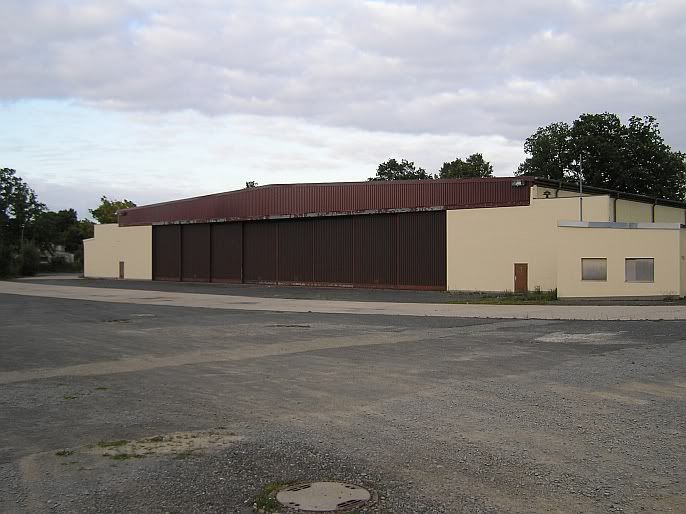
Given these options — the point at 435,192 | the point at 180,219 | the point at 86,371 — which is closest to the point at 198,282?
the point at 180,219

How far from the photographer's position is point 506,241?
34.9 meters

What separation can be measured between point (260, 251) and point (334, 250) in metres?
7.90

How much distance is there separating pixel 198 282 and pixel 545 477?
4989cm

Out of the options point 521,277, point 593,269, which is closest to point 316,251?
point 521,277

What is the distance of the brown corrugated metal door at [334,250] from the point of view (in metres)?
42.3

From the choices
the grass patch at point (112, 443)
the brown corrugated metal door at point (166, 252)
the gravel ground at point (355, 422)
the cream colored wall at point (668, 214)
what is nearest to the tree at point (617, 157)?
the cream colored wall at point (668, 214)

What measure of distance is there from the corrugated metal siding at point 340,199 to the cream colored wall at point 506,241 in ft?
2.47

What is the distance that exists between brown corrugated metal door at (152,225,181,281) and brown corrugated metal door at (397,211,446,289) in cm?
2414

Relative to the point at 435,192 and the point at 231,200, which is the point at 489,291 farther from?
the point at 231,200

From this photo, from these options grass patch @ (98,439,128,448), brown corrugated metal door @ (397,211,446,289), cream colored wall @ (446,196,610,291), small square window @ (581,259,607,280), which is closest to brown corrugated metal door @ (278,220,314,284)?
brown corrugated metal door @ (397,211,446,289)

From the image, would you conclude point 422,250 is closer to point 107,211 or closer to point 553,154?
point 553,154

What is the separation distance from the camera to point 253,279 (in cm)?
4909

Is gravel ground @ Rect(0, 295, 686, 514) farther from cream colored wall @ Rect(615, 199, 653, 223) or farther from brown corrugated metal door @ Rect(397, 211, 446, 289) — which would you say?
cream colored wall @ Rect(615, 199, 653, 223)

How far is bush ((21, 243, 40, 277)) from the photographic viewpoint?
7538 cm
